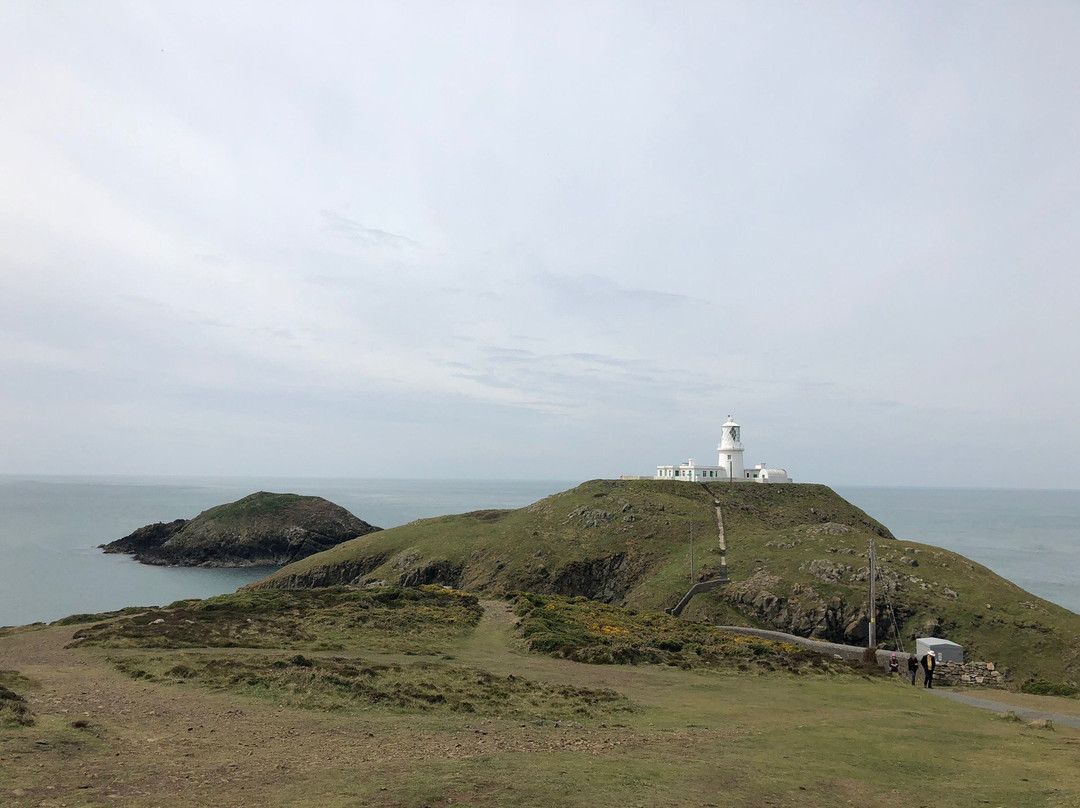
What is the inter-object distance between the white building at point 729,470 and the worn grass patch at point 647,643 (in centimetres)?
7529

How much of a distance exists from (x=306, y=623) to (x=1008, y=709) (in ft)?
116

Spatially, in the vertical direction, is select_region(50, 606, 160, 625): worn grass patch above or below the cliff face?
above

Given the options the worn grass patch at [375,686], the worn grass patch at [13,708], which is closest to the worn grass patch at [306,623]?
the worn grass patch at [375,686]

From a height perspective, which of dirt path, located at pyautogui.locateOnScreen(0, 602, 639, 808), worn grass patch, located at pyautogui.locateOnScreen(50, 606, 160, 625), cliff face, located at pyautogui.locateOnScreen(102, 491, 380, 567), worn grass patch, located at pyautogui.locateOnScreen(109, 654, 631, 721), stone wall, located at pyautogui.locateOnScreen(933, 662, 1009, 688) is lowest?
cliff face, located at pyautogui.locateOnScreen(102, 491, 380, 567)

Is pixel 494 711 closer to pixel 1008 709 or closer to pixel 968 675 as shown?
pixel 1008 709

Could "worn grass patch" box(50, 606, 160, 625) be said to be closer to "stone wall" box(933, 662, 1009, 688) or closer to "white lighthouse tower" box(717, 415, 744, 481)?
"stone wall" box(933, 662, 1009, 688)

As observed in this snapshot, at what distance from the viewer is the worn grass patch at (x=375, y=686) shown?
20562 millimetres

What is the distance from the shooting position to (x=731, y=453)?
401ft

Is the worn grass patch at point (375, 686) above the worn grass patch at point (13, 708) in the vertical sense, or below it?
below

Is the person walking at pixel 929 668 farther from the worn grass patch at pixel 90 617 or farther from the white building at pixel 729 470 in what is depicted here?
the white building at pixel 729 470

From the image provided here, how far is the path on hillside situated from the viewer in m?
23.2

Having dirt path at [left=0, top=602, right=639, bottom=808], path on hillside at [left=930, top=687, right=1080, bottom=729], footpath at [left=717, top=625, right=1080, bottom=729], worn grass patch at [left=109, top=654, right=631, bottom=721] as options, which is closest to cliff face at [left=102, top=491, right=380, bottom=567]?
footpath at [left=717, top=625, right=1080, bottom=729]

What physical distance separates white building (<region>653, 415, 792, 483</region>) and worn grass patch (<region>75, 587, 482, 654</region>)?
78193 millimetres

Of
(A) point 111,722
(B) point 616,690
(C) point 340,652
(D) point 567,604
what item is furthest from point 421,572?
→ (A) point 111,722
